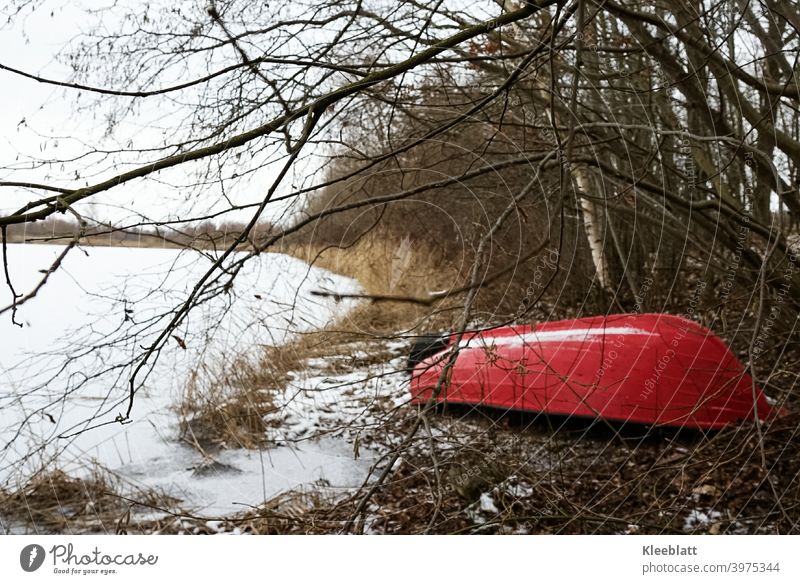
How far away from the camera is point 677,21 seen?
2.16 metres

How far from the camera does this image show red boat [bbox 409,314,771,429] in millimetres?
2098

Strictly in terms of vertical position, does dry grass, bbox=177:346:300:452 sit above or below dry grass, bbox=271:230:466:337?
Answer: below

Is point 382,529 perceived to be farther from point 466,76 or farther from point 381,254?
point 466,76

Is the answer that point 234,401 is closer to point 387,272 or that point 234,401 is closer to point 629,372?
point 387,272

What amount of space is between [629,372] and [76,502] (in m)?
1.69

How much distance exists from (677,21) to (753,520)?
5.19 feet

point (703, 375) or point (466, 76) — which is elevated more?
point (466, 76)

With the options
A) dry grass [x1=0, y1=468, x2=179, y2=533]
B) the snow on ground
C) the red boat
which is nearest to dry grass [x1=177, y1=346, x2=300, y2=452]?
the snow on ground

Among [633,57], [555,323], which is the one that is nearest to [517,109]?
[633,57]

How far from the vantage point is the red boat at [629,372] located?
2.10 m

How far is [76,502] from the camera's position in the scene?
170 centimetres

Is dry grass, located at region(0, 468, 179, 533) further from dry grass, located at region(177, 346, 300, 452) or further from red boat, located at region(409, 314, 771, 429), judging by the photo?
red boat, located at region(409, 314, 771, 429)

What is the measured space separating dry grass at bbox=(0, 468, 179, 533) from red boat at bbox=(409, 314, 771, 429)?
0.86m

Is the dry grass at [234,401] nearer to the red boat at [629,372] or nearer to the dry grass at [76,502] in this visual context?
the dry grass at [76,502]
